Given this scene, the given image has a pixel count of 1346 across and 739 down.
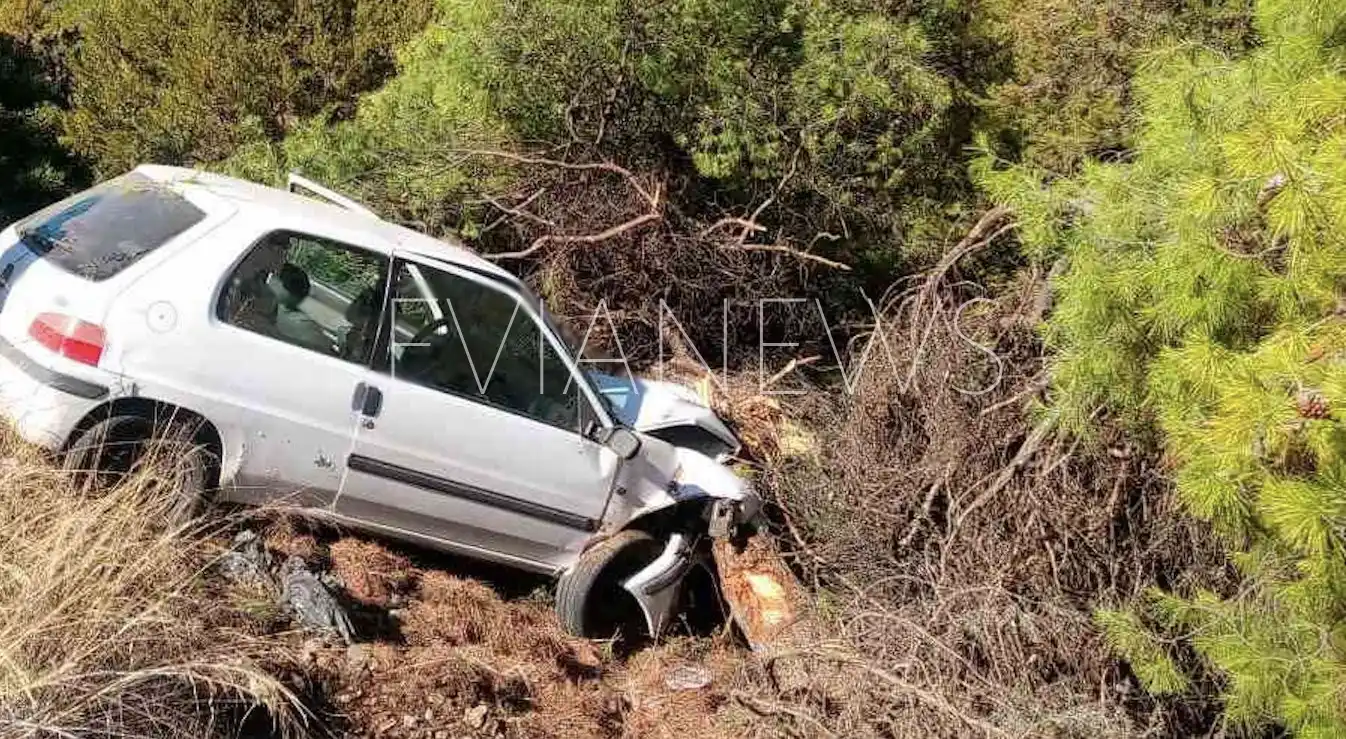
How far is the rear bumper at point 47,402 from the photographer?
5500mm

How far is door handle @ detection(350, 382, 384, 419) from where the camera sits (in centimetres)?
594

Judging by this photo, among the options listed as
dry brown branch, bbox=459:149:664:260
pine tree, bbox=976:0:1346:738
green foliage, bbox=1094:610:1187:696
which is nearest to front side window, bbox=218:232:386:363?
dry brown branch, bbox=459:149:664:260

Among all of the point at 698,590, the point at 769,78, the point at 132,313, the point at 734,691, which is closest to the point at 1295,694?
the point at 734,691

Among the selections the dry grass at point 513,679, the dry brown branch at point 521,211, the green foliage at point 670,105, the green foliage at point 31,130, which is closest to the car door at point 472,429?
the dry grass at point 513,679

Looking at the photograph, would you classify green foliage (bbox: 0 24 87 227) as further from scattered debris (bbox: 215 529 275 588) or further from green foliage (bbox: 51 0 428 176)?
scattered debris (bbox: 215 529 275 588)

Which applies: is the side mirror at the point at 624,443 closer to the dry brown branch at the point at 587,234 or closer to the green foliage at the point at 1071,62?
the dry brown branch at the point at 587,234

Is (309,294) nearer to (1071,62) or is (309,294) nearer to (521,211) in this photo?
(521,211)

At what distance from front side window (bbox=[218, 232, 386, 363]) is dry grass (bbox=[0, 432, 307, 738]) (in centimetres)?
87

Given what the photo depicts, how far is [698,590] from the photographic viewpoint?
7.46 metres

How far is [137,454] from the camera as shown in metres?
5.65

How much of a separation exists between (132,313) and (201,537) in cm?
98

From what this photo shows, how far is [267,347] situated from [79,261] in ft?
2.83

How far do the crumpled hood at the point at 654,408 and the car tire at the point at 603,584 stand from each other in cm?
58

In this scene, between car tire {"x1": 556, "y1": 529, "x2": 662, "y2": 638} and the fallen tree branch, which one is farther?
the fallen tree branch
